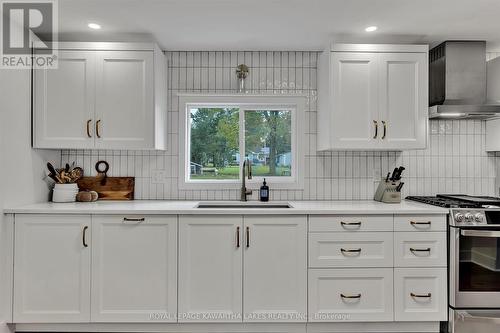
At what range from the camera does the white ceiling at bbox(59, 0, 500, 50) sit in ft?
7.09

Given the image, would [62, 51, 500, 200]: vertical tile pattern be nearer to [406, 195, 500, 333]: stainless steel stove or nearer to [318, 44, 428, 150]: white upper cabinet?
[318, 44, 428, 150]: white upper cabinet

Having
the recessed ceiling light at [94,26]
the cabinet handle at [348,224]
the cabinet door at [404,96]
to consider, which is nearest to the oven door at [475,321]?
the cabinet handle at [348,224]

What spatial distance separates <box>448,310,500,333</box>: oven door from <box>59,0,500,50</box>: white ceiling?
6.78 feet

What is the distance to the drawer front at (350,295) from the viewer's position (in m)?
2.37

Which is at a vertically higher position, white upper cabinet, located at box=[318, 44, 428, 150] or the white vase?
white upper cabinet, located at box=[318, 44, 428, 150]

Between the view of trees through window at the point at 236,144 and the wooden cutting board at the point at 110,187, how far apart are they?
0.59m

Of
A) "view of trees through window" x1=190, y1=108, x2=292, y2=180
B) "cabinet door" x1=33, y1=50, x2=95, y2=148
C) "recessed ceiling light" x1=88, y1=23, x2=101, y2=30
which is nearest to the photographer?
"recessed ceiling light" x1=88, y1=23, x2=101, y2=30

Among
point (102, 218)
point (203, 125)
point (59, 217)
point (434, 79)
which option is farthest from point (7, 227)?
point (434, 79)

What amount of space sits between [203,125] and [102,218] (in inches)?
48.8

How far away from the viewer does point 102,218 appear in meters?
2.34

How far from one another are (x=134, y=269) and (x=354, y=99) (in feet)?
6.88

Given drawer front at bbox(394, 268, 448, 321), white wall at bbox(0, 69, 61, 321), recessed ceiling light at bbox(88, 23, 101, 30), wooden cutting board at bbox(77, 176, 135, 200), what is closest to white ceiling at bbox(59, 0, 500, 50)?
recessed ceiling light at bbox(88, 23, 101, 30)

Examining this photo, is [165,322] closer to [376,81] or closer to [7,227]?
[7,227]

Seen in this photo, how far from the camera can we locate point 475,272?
7.66ft
